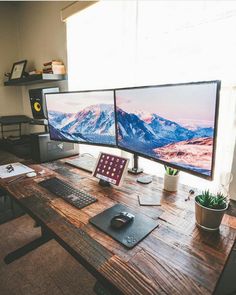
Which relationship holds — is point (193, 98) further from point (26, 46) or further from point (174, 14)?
point (26, 46)

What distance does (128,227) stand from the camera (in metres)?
0.77

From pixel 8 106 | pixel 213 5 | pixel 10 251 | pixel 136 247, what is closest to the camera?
pixel 136 247

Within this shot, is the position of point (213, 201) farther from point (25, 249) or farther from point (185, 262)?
point (25, 249)

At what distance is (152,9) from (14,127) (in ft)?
8.81

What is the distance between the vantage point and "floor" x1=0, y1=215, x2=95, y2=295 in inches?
51.9

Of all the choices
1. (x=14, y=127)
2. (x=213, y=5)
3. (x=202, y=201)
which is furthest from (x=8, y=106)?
(x=202, y=201)

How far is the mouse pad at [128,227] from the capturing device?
697 millimetres

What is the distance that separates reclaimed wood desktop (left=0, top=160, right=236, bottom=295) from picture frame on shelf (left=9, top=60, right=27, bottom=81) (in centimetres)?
212

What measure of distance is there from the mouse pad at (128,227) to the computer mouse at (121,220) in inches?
0.5

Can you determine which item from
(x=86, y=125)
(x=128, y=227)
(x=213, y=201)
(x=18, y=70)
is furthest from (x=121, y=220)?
(x=18, y=70)

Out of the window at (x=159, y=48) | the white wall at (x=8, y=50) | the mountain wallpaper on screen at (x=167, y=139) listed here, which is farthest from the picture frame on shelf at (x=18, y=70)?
the mountain wallpaper on screen at (x=167, y=139)

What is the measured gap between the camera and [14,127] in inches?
127

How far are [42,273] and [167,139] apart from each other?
1304 mm

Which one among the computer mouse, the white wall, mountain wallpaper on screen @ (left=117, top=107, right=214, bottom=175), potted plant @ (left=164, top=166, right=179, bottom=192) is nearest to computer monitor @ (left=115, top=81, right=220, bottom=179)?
mountain wallpaper on screen @ (left=117, top=107, right=214, bottom=175)
